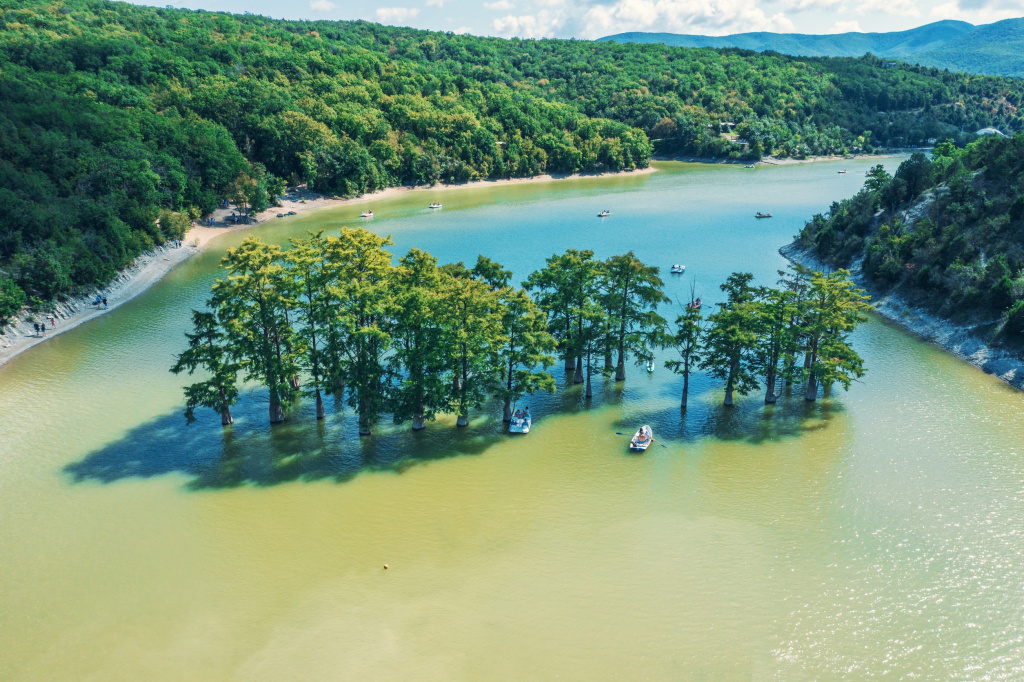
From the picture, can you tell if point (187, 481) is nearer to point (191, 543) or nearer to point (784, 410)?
point (191, 543)

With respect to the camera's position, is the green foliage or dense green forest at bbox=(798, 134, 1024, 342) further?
the green foliage

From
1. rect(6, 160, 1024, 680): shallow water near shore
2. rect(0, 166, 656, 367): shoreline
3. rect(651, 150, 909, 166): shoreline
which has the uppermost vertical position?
Result: rect(651, 150, 909, 166): shoreline

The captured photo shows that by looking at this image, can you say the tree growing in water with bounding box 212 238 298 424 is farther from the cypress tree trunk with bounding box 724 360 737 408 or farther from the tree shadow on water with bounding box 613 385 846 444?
the cypress tree trunk with bounding box 724 360 737 408

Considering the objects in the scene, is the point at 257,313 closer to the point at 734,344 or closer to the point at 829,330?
the point at 734,344

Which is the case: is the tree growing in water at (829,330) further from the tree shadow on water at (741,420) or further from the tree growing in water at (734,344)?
the tree growing in water at (734,344)

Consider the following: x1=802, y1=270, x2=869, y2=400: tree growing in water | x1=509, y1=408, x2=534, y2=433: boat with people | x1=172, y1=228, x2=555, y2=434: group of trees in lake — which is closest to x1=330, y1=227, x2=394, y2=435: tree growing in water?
x1=172, y1=228, x2=555, y2=434: group of trees in lake

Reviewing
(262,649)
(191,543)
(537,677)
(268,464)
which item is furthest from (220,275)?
(537,677)

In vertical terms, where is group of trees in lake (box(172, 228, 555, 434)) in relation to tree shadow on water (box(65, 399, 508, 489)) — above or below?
above
